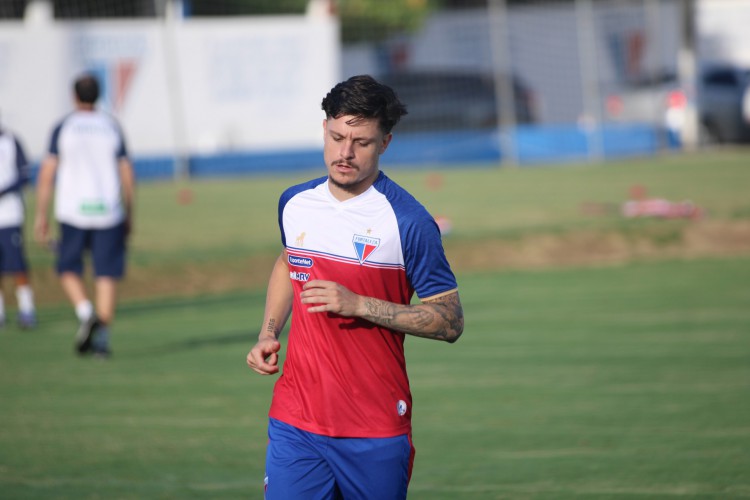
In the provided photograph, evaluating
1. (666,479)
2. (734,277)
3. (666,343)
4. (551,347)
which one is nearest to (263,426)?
(666,479)

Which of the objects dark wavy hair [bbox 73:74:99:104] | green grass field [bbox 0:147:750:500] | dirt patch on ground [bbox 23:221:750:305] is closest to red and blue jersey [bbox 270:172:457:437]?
green grass field [bbox 0:147:750:500]

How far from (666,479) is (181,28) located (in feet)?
96.4

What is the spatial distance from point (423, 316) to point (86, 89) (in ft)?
23.6

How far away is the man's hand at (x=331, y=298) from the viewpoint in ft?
13.0

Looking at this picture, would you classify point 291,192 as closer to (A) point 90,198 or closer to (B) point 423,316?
(B) point 423,316

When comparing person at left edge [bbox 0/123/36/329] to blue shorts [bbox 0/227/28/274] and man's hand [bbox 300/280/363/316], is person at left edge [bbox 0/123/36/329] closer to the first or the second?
blue shorts [bbox 0/227/28/274]

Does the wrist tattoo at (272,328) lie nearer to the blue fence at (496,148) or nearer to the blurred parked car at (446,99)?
the blue fence at (496,148)

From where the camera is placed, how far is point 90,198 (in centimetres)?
1087

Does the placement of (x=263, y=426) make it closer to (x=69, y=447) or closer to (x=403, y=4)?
(x=69, y=447)

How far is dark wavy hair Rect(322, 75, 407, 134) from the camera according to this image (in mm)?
4156

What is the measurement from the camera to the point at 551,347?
11297 mm

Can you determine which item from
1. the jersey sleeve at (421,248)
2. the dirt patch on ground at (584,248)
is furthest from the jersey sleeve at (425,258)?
the dirt patch on ground at (584,248)

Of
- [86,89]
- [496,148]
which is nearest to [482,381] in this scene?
[86,89]

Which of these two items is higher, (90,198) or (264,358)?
(90,198)
